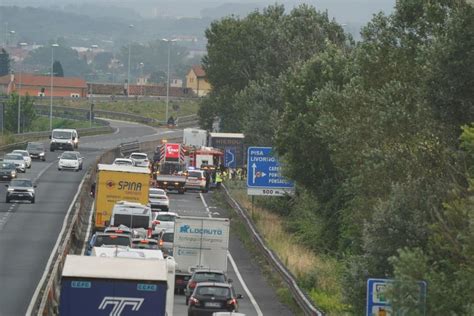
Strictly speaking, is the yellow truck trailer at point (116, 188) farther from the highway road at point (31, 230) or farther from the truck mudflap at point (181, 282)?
the truck mudflap at point (181, 282)

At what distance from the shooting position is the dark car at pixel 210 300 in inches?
1457

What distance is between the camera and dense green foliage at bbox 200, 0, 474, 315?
26.3 metres

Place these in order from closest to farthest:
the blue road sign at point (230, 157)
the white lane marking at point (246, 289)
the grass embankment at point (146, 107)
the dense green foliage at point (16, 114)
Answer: the white lane marking at point (246, 289) → the blue road sign at point (230, 157) → the dense green foliage at point (16, 114) → the grass embankment at point (146, 107)

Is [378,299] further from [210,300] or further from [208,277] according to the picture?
[208,277]

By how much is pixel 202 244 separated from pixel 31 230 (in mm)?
15861

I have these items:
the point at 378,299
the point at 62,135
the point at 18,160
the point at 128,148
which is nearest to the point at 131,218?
the point at 378,299

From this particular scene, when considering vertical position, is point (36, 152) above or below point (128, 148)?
above

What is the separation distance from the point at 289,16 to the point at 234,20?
2230 cm

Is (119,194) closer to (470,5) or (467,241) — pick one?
(470,5)

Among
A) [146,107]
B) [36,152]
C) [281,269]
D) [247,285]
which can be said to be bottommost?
[146,107]

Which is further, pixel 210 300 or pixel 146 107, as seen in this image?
pixel 146 107

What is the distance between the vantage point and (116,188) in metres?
60.4

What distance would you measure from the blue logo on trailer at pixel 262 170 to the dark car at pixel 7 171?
26.2m

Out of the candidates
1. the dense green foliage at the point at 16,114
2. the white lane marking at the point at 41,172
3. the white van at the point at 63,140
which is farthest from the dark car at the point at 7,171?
the dense green foliage at the point at 16,114
